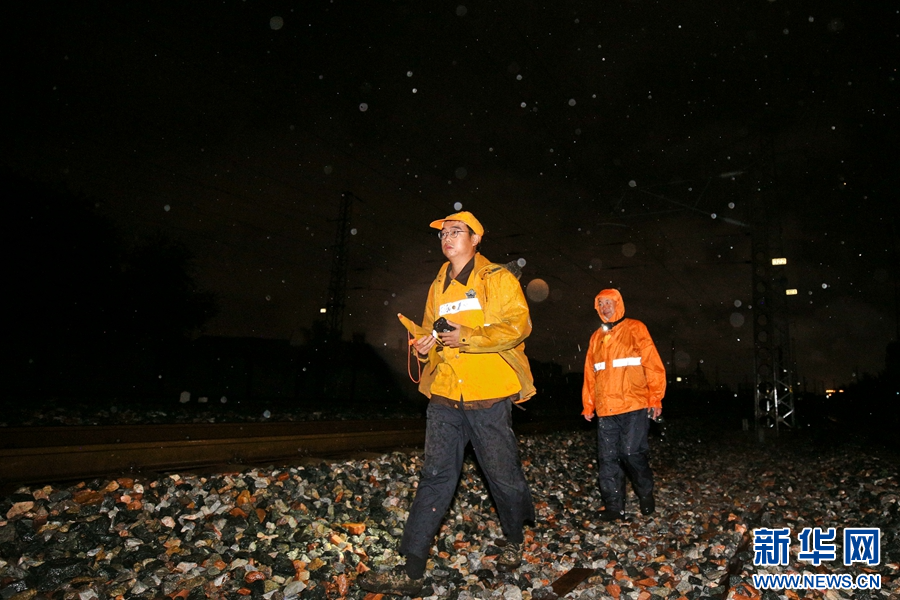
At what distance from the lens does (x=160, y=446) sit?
562 cm

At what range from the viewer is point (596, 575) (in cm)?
384

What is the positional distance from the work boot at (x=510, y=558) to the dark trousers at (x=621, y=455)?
5.58 feet

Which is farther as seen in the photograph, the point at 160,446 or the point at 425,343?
the point at 160,446

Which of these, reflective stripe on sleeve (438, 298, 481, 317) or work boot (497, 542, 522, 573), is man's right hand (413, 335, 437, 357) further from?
work boot (497, 542, 522, 573)

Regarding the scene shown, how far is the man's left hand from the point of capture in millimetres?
3400

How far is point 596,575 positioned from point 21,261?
2018cm

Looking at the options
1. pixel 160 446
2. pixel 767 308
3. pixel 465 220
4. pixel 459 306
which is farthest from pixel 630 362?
pixel 767 308

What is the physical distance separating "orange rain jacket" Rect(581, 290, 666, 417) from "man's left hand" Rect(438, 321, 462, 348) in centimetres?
267

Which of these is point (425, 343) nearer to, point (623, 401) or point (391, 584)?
point (391, 584)

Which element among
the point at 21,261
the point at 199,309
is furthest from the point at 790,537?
the point at 199,309

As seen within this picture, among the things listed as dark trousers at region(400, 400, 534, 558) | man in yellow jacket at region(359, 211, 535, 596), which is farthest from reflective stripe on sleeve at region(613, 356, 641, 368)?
dark trousers at region(400, 400, 534, 558)

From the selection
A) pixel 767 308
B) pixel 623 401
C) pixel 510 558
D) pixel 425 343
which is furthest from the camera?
pixel 767 308

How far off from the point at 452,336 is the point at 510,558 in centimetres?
182

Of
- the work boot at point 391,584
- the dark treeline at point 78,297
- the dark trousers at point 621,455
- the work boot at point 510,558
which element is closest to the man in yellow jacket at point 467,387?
the work boot at point 391,584
